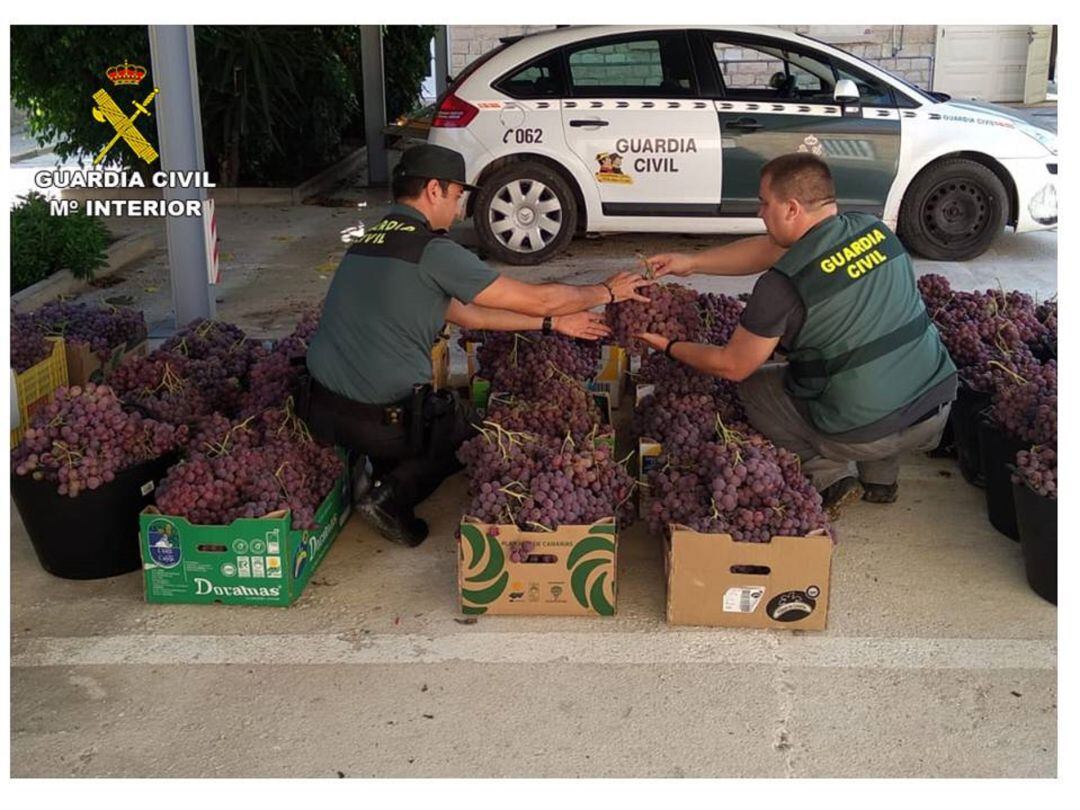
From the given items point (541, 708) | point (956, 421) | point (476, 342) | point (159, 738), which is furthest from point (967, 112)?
point (159, 738)

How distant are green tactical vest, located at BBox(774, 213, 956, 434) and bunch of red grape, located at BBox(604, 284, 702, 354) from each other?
47 centimetres

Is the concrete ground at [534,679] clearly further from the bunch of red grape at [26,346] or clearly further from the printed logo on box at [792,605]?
the bunch of red grape at [26,346]

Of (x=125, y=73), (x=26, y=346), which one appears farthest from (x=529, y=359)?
(x=125, y=73)

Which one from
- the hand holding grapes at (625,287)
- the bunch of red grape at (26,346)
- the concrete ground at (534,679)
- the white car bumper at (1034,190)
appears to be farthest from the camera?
the white car bumper at (1034,190)

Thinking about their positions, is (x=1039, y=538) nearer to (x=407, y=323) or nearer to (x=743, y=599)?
(x=743, y=599)

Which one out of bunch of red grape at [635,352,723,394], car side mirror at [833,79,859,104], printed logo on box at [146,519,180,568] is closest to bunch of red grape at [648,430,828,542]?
bunch of red grape at [635,352,723,394]

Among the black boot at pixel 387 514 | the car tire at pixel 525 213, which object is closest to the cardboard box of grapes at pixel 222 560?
the black boot at pixel 387 514

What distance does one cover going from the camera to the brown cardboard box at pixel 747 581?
3.88 m

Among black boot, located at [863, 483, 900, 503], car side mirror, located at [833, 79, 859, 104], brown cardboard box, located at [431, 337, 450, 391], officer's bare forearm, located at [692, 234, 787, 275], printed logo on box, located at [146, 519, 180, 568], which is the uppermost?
car side mirror, located at [833, 79, 859, 104]

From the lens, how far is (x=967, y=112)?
930cm

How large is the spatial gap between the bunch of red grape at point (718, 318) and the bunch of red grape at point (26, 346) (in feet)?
10.5

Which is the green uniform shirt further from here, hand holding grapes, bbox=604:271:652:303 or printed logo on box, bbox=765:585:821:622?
printed logo on box, bbox=765:585:821:622

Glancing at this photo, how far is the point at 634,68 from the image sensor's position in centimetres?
911

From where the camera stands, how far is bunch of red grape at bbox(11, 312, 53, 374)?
5.38 meters
